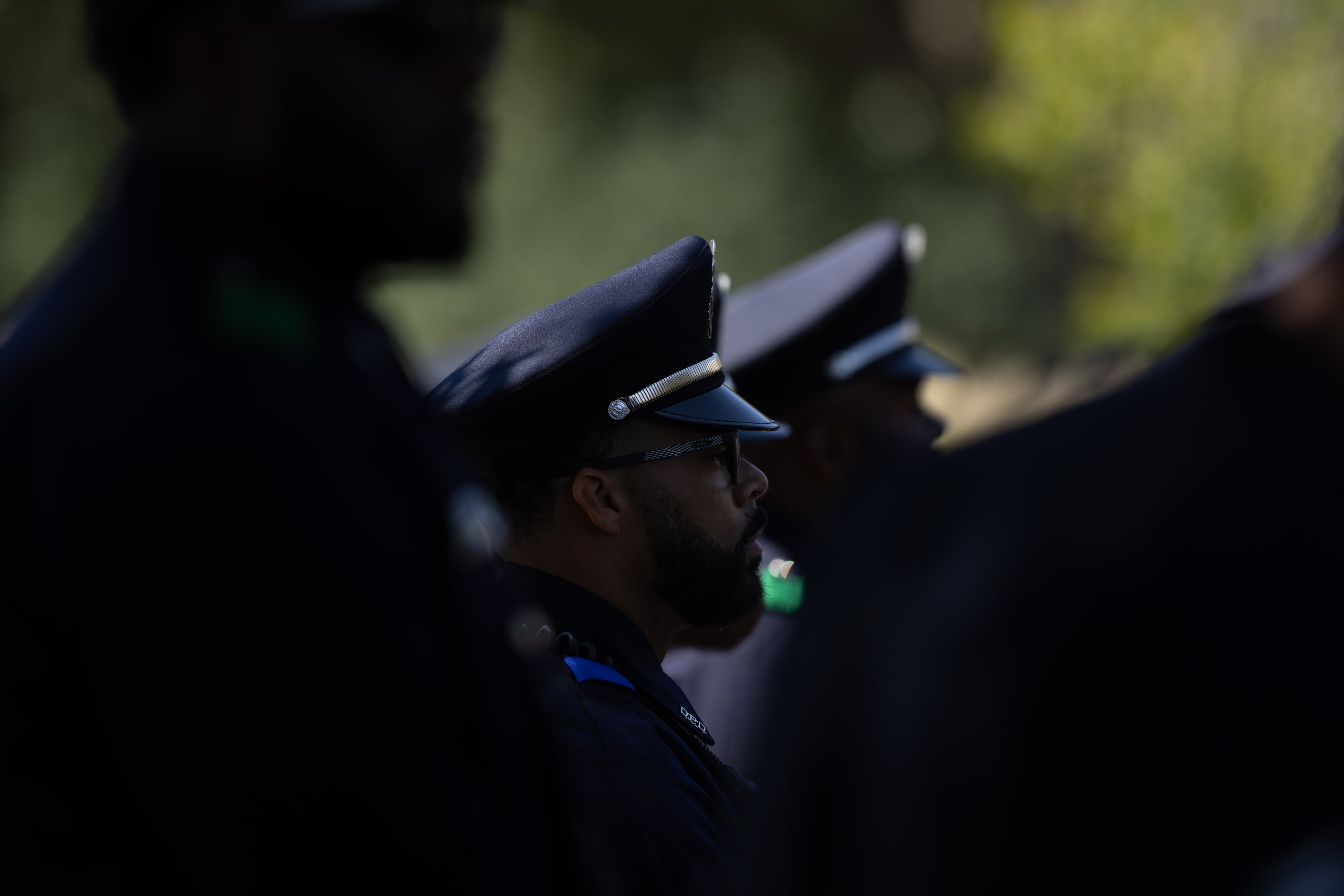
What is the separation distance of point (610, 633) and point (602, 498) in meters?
0.28

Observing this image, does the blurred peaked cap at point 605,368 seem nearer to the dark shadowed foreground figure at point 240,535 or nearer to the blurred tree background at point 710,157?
the dark shadowed foreground figure at point 240,535

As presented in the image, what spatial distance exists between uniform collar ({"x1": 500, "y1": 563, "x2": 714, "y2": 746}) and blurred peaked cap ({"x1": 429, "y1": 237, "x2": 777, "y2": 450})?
0.92ft

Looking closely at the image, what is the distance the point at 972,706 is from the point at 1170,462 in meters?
0.22

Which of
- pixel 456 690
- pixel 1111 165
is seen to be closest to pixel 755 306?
pixel 456 690

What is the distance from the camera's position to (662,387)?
2.86m

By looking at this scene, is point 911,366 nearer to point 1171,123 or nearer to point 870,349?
point 870,349

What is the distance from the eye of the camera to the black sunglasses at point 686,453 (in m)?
2.81

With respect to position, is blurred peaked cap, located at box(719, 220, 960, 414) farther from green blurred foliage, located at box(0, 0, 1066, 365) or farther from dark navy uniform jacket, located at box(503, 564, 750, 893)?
green blurred foliage, located at box(0, 0, 1066, 365)

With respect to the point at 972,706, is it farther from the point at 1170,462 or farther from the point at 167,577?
the point at 167,577

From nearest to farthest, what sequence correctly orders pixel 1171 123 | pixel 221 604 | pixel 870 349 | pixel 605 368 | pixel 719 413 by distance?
pixel 221 604 < pixel 605 368 < pixel 719 413 < pixel 870 349 < pixel 1171 123

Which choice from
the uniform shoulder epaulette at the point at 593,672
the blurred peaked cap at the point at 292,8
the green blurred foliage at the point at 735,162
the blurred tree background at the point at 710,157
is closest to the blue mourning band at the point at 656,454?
the uniform shoulder epaulette at the point at 593,672

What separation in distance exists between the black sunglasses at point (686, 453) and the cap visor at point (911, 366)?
6.13ft

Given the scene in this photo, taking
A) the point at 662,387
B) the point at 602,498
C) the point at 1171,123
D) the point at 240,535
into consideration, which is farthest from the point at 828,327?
the point at 1171,123

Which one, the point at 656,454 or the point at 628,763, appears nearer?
the point at 628,763
